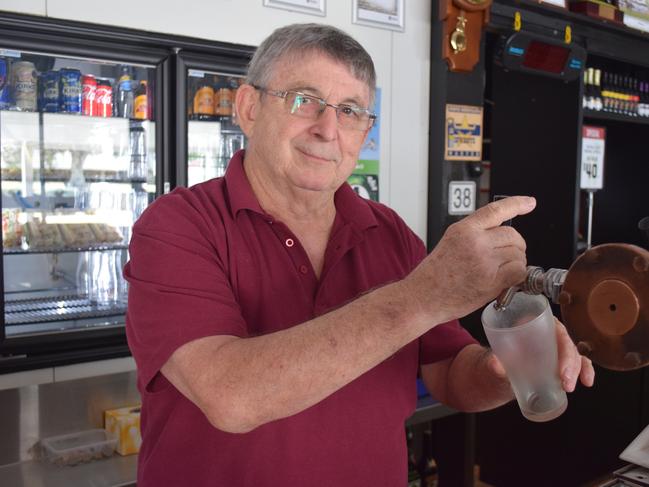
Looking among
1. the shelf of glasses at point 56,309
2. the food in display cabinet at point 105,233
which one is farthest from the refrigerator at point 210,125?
the shelf of glasses at point 56,309

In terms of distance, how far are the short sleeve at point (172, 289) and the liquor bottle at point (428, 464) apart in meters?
2.34

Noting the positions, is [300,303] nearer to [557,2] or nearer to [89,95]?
[89,95]

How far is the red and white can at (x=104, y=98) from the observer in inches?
122

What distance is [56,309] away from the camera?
301 centimetres

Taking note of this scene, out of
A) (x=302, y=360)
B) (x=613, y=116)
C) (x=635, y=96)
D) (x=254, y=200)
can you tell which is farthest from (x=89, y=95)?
(x=635, y=96)

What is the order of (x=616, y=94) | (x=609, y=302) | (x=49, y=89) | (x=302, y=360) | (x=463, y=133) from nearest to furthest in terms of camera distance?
(x=609, y=302) → (x=302, y=360) → (x=49, y=89) → (x=463, y=133) → (x=616, y=94)

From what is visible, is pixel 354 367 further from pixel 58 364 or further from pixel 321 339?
pixel 58 364

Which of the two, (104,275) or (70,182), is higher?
(70,182)

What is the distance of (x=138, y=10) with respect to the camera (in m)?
2.69

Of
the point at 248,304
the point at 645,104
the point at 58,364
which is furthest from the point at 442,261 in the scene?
the point at 645,104

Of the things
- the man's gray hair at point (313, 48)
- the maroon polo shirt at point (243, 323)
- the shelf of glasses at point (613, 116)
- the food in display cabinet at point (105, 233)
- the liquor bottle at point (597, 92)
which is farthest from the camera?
the liquor bottle at point (597, 92)

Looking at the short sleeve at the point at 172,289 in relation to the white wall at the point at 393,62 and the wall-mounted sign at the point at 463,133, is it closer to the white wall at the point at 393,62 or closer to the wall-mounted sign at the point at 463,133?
the white wall at the point at 393,62

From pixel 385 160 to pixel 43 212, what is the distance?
160 centimetres

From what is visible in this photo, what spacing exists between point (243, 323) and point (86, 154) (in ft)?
7.22
